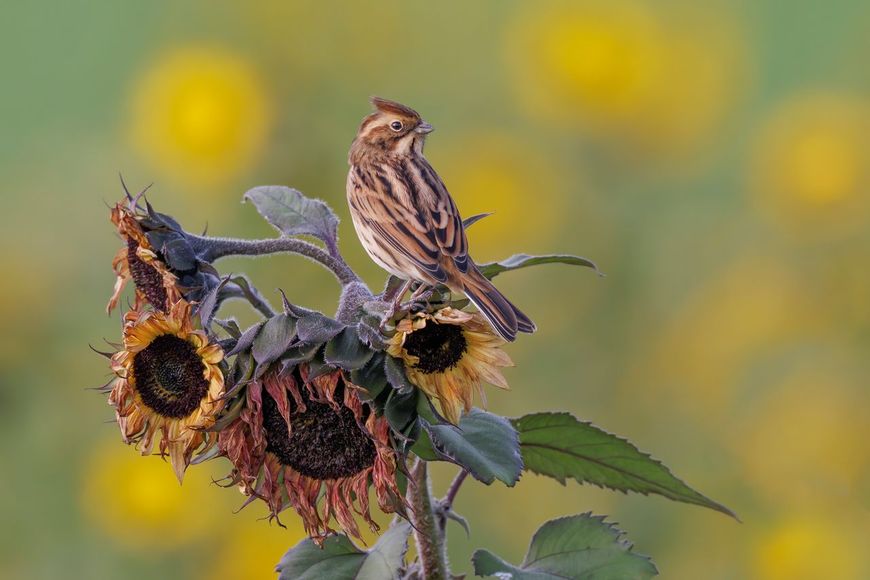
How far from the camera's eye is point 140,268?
73.9 inches

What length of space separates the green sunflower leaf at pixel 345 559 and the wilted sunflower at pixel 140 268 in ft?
1.47

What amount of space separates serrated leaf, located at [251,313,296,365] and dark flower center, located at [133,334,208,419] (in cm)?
12

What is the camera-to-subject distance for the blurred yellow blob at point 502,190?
15.6ft

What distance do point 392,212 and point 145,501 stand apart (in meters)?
2.43

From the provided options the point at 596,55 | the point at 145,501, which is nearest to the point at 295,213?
the point at 145,501

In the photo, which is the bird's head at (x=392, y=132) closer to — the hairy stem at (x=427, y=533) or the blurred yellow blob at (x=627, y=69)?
the hairy stem at (x=427, y=533)

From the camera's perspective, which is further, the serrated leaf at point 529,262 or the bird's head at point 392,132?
the bird's head at point 392,132

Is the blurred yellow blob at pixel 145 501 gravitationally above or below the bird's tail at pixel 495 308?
above

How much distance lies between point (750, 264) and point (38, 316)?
2.75 m

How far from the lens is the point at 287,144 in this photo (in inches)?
175

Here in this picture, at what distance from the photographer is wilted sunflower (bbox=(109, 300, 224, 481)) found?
165cm

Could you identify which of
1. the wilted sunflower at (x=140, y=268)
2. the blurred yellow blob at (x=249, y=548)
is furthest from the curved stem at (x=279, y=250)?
the blurred yellow blob at (x=249, y=548)

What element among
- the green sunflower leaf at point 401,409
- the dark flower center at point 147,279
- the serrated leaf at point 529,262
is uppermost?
the serrated leaf at point 529,262

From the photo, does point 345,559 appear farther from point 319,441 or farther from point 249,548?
point 249,548
